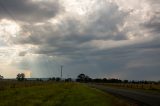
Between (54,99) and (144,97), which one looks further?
(144,97)

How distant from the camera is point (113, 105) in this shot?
29.1 metres

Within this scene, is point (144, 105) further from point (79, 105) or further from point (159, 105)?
point (79, 105)

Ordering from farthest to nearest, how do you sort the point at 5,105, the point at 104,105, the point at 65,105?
the point at 104,105 → the point at 65,105 → the point at 5,105

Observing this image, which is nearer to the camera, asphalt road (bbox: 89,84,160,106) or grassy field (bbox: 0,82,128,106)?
grassy field (bbox: 0,82,128,106)

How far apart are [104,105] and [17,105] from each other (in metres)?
7.44

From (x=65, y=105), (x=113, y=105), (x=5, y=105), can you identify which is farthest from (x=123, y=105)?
(x=5, y=105)

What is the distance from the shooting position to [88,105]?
2719 centimetres

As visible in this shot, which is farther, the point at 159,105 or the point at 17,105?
the point at 159,105

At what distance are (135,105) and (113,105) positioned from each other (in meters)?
1.85

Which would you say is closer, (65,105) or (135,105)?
(65,105)

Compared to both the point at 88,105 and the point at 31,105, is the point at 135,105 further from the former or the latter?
the point at 31,105

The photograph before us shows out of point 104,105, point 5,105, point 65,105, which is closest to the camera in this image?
point 5,105

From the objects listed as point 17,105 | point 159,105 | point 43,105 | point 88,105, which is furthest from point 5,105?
point 159,105

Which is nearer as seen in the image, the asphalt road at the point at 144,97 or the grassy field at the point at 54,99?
the grassy field at the point at 54,99
